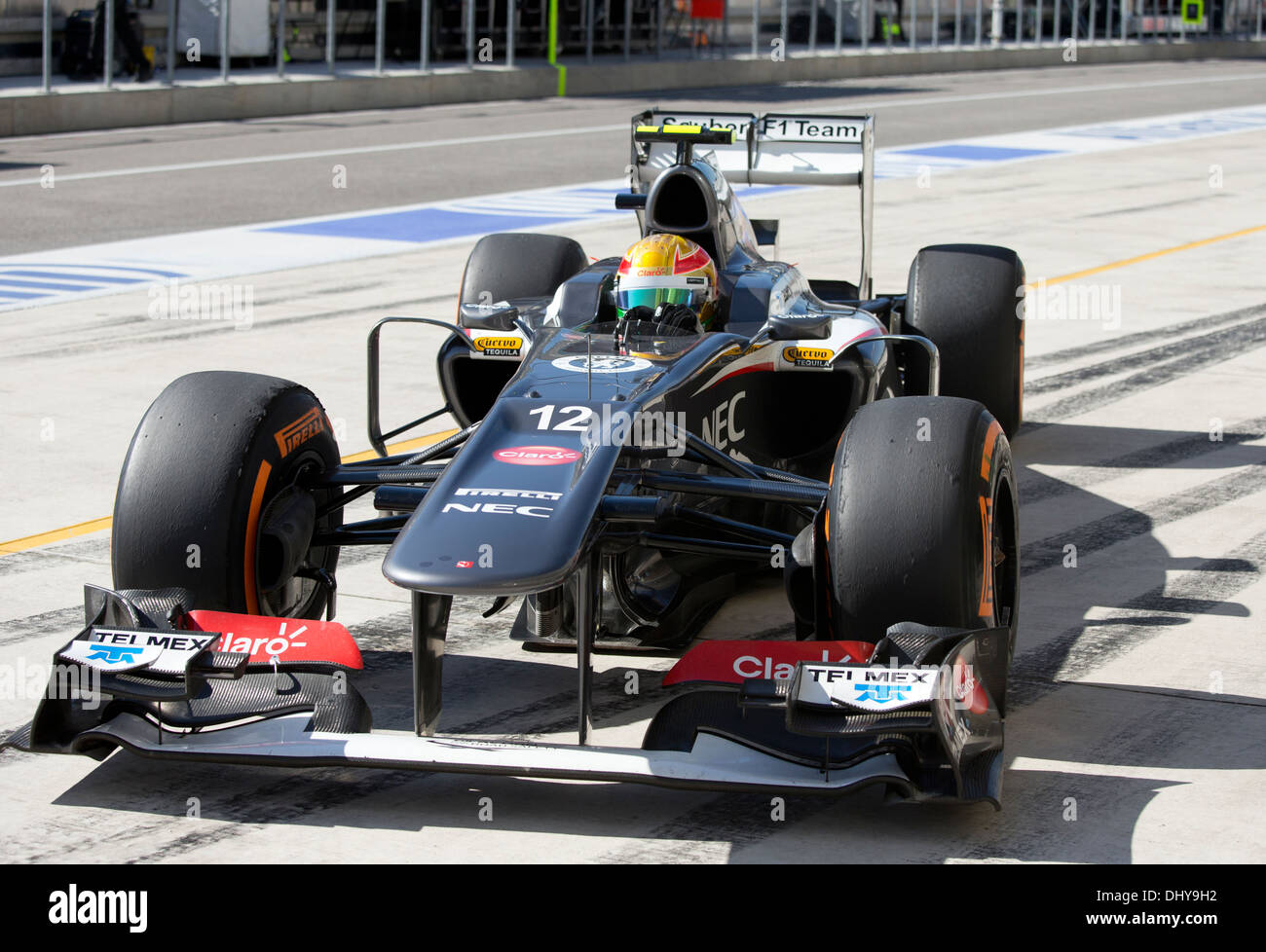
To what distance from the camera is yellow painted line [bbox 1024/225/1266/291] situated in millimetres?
14914

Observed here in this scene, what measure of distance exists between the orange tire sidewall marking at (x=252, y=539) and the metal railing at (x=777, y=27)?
19.6 m

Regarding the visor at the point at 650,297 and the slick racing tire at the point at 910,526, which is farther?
the visor at the point at 650,297

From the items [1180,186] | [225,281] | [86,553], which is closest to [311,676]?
[86,553]

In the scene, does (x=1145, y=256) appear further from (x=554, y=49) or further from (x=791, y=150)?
(x=554, y=49)

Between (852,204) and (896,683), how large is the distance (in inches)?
562

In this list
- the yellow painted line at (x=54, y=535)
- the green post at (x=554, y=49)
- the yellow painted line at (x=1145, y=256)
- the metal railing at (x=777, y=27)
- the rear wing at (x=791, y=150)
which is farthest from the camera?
the green post at (x=554, y=49)

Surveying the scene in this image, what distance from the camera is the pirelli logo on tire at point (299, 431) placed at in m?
6.09

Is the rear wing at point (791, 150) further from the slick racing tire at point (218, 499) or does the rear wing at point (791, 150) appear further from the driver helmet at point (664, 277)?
the slick racing tire at point (218, 499)

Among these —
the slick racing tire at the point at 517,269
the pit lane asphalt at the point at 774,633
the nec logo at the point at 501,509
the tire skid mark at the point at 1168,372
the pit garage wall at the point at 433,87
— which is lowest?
the pit lane asphalt at the point at 774,633

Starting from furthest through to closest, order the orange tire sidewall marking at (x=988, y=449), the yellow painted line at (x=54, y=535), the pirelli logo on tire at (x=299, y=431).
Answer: the yellow painted line at (x=54, y=535)
the pirelli logo on tire at (x=299, y=431)
the orange tire sidewall marking at (x=988, y=449)

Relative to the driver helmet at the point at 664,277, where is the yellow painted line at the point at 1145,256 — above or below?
below

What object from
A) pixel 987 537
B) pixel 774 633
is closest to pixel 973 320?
pixel 774 633

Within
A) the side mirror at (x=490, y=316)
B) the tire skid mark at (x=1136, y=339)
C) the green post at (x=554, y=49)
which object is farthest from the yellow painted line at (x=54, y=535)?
the green post at (x=554, y=49)

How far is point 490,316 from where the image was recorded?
790 cm
